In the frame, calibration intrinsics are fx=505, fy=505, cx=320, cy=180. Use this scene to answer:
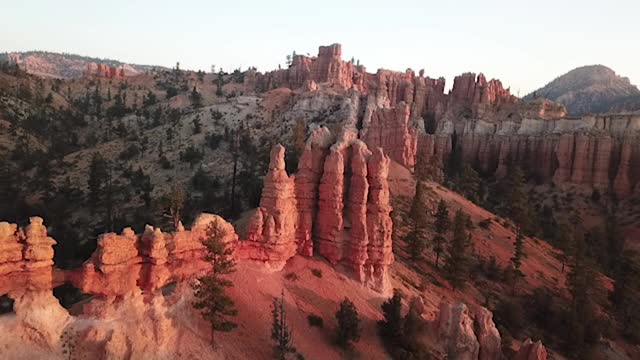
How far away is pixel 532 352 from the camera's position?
78.8ft

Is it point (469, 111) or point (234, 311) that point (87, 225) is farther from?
point (469, 111)

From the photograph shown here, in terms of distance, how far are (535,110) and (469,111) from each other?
12005mm

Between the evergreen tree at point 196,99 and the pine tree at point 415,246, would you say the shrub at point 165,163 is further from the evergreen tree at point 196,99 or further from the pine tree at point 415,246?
the pine tree at point 415,246

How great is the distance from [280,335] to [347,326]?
306 centimetres

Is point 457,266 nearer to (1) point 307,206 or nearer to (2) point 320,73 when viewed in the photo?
(1) point 307,206

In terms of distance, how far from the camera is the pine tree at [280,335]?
1931 cm

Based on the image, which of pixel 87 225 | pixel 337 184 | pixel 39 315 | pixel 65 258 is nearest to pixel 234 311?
pixel 39 315

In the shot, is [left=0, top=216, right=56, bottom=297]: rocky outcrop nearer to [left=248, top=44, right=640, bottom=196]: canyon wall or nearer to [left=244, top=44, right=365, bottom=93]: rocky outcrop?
[left=248, top=44, right=640, bottom=196]: canyon wall

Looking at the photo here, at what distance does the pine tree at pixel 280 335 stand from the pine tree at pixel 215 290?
159 cm

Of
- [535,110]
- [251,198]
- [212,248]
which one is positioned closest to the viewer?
[212,248]

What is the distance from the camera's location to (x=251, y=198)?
44719 millimetres

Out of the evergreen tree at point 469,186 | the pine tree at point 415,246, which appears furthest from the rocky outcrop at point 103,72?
the pine tree at point 415,246

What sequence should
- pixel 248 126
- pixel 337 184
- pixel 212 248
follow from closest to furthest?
pixel 212 248
pixel 337 184
pixel 248 126

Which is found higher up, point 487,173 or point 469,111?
point 469,111
